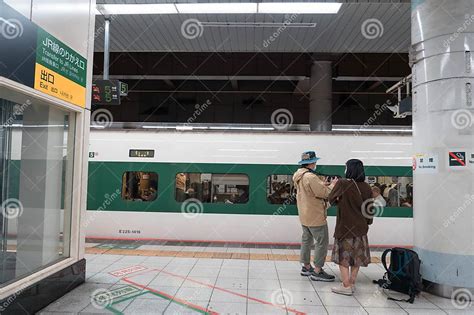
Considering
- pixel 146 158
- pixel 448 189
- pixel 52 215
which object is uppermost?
pixel 146 158

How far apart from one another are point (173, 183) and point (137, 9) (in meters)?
3.33

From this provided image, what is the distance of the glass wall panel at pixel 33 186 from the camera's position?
3861mm

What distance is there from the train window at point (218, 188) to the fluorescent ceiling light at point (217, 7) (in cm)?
309

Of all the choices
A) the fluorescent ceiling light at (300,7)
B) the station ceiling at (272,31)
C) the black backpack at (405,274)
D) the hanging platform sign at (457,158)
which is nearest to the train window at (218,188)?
the station ceiling at (272,31)

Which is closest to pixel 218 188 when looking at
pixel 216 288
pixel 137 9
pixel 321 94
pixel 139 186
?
pixel 139 186

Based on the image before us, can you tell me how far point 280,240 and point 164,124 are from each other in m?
7.97

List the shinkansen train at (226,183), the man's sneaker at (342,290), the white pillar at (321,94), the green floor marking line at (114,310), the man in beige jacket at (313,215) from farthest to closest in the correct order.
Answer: the white pillar at (321,94)
the shinkansen train at (226,183)
the man in beige jacket at (313,215)
the man's sneaker at (342,290)
the green floor marking line at (114,310)

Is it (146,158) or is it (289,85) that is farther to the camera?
(289,85)

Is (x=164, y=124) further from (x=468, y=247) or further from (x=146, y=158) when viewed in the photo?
(x=468, y=247)

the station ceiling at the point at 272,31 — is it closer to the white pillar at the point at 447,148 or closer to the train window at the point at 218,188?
the white pillar at the point at 447,148

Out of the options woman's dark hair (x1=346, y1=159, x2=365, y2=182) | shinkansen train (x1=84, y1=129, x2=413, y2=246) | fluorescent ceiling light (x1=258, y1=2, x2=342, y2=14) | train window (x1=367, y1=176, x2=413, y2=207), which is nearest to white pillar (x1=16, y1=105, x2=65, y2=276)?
shinkansen train (x1=84, y1=129, x2=413, y2=246)

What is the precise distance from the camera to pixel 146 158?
297 inches

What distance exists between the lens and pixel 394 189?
290 inches

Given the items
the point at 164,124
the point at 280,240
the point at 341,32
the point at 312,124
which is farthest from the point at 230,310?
the point at 164,124
